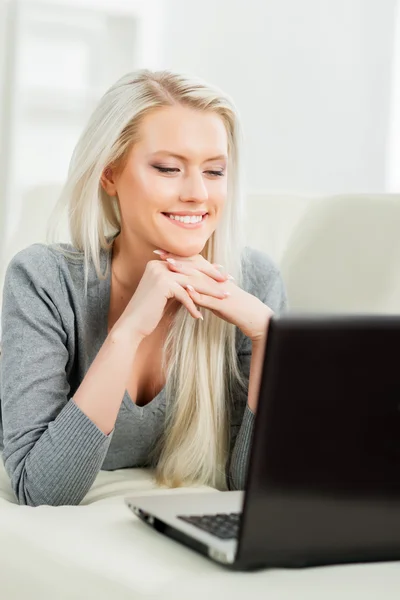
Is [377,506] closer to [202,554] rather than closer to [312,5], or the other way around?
[202,554]

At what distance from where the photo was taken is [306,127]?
421 centimetres

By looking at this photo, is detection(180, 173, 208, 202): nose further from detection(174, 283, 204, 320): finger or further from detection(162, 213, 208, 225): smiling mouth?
detection(174, 283, 204, 320): finger

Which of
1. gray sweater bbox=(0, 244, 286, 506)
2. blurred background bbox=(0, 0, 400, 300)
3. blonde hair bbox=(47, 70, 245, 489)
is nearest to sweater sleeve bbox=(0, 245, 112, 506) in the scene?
gray sweater bbox=(0, 244, 286, 506)

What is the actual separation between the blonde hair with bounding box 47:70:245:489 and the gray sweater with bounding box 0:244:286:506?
0.03 metres

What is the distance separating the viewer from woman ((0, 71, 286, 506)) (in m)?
1.52

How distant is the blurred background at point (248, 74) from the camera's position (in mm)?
3992

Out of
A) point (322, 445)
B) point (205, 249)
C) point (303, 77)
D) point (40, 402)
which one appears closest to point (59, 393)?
point (40, 402)

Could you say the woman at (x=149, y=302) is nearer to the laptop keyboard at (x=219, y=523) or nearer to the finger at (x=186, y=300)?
the finger at (x=186, y=300)

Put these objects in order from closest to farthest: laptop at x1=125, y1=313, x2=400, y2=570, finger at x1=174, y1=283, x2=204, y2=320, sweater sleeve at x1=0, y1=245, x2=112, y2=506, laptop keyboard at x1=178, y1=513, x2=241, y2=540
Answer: laptop at x1=125, y1=313, x2=400, y2=570 < laptop keyboard at x1=178, y1=513, x2=241, y2=540 < sweater sleeve at x1=0, y1=245, x2=112, y2=506 < finger at x1=174, y1=283, x2=204, y2=320

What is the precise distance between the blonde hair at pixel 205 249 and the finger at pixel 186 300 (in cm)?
13

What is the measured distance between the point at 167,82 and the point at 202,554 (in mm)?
955

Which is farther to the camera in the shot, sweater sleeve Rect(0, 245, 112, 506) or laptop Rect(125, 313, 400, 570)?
sweater sleeve Rect(0, 245, 112, 506)

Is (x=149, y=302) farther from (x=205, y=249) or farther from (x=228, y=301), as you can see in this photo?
(x=205, y=249)

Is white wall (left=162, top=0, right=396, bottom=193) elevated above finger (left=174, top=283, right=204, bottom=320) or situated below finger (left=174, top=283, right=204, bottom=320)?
above
